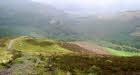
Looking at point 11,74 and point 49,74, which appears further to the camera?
point 11,74

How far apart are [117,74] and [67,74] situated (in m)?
5.76

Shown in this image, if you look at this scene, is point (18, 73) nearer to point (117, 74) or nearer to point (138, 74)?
point (117, 74)

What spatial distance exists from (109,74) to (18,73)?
41.3 ft

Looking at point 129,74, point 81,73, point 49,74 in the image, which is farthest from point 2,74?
point 129,74

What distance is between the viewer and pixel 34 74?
45.9 ft

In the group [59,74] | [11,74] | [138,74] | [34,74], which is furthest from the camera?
[11,74]

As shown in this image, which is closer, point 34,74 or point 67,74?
point 67,74

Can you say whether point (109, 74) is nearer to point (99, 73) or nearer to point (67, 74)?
point (99, 73)

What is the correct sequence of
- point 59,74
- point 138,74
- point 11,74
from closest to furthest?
point 138,74
point 59,74
point 11,74

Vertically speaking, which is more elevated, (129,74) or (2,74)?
(129,74)

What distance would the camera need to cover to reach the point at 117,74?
1176cm

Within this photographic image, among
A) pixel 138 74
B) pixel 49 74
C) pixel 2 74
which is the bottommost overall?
pixel 2 74

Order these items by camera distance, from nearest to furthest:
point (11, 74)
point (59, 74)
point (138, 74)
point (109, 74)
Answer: point (138, 74) < point (109, 74) < point (59, 74) < point (11, 74)

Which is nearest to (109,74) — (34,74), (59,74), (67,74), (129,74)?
(129,74)
